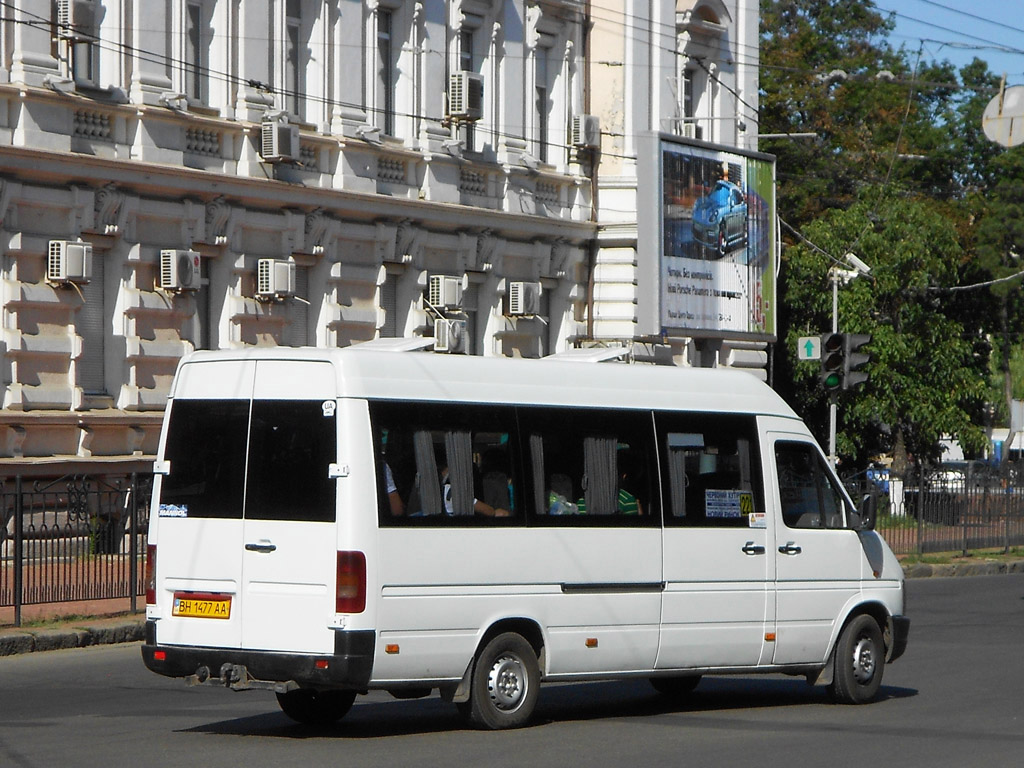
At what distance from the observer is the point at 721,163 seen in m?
32.8

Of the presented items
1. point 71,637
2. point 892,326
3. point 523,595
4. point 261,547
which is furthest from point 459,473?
point 892,326

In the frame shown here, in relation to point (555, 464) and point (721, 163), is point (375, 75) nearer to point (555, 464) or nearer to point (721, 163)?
point (721, 163)

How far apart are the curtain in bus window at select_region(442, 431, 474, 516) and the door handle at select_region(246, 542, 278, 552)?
1036mm

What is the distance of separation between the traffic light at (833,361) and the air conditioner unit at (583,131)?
29.1 feet

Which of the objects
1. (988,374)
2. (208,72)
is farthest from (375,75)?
(988,374)

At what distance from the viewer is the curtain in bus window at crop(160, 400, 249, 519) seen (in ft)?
34.1

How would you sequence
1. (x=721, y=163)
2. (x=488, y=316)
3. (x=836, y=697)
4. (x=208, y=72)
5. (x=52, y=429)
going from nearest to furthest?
(x=836, y=697), (x=52, y=429), (x=208, y=72), (x=488, y=316), (x=721, y=163)

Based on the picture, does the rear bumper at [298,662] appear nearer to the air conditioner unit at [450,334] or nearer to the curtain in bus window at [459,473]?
the curtain in bus window at [459,473]

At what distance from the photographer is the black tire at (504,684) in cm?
1047

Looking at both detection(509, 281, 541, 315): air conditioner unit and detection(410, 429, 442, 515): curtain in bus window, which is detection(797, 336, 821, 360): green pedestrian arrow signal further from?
detection(410, 429, 442, 515): curtain in bus window

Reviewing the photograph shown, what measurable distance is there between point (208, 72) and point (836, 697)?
14.9m

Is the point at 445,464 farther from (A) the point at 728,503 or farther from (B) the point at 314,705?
(A) the point at 728,503

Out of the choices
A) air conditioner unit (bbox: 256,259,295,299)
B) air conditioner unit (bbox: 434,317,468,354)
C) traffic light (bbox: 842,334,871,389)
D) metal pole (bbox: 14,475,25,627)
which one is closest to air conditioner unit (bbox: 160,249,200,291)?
air conditioner unit (bbox: 256,259,295,299)

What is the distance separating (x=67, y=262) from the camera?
21.9 meters
